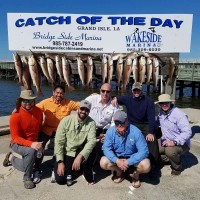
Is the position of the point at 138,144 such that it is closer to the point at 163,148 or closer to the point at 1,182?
Answer: the point at 163,148

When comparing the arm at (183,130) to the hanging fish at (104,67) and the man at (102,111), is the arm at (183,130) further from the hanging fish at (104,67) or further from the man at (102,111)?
the hanging fish at (104,67)

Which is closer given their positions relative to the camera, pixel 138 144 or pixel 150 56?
pixel 138 144

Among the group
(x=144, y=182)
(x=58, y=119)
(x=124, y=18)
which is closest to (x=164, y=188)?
(x=144, y=182)

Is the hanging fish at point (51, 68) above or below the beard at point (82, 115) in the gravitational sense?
above

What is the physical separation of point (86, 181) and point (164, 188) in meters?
1.12

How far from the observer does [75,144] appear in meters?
4.42

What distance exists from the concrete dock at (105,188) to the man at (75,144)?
0.18 meters

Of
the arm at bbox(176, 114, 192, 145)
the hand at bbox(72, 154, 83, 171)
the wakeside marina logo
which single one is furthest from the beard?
the wakeside marina logo

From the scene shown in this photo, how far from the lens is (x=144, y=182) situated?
4.50m

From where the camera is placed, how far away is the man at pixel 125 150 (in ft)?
13.5

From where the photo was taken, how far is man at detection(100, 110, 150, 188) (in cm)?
410

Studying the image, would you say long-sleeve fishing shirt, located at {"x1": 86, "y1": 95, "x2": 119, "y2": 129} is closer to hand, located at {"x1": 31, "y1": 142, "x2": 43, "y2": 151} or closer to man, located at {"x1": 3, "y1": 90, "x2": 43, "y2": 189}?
man, located at {"x1": 3, "y1": 90, "x2": 43, "y2": 189}

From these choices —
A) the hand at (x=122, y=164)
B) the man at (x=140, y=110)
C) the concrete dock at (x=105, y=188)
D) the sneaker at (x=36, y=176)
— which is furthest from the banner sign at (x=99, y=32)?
the hand at (x=122, y=164)

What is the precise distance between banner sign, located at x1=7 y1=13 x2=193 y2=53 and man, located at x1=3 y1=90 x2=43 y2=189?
2226 millimetres
